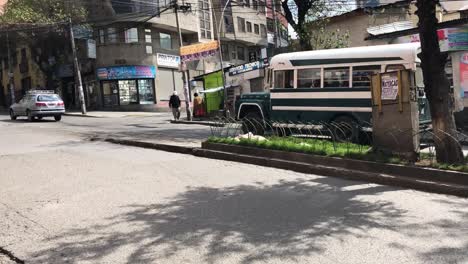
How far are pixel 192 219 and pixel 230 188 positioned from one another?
1977 millimetres

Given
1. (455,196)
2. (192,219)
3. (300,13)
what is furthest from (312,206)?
(300,13)

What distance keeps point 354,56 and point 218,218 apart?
347 inches

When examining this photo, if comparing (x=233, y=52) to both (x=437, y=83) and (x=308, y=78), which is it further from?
(x=437, y=83)

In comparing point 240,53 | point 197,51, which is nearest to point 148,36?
point 197,51

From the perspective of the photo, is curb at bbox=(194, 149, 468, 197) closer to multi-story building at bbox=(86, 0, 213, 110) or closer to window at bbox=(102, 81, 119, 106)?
multi-story building at bbox=(86, 0, 213, 110)

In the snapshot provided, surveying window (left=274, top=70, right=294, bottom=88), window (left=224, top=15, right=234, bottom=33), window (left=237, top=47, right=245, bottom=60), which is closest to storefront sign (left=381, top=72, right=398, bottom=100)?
window (left=274, top=70, right=294, bottom=88)

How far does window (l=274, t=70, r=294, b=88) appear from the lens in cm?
1551

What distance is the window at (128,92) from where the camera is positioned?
129ft

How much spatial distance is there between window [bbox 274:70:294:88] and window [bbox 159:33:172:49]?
26.9m

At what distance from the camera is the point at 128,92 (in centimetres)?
3928

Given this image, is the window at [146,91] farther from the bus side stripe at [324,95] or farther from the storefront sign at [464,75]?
the storefront sign at [464,75]

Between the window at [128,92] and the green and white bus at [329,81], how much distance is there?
24.2 meters

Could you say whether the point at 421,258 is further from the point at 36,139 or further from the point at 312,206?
the point at 36,139

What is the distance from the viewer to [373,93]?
1006cm
